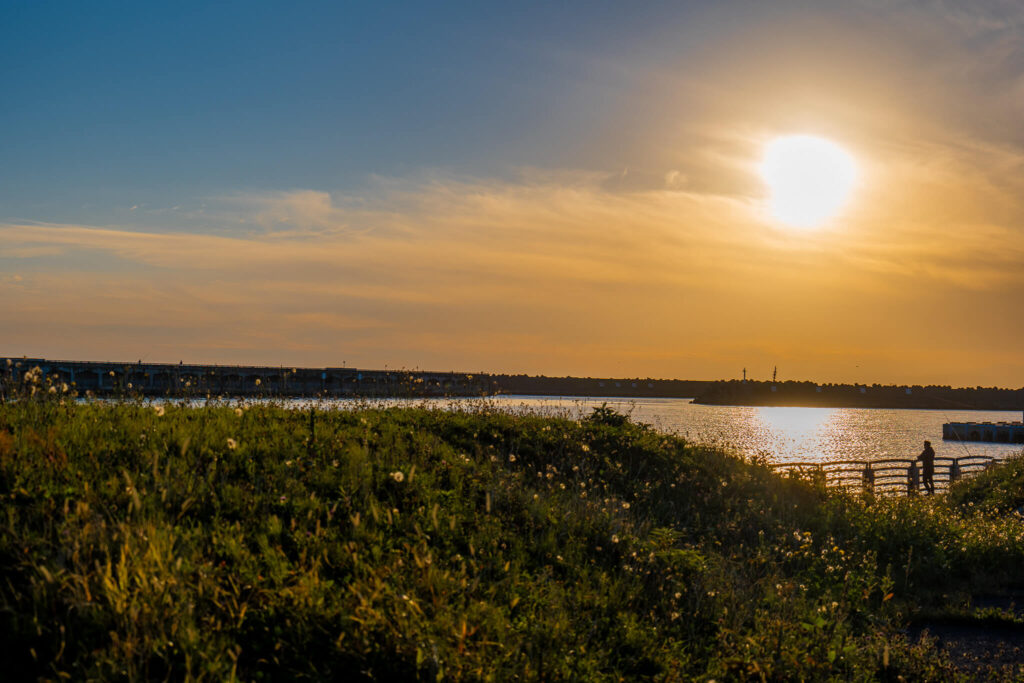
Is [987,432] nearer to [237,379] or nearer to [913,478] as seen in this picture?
[913,478]

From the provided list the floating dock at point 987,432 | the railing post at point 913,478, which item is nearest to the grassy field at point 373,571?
the railing post at point 913,478

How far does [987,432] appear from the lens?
8262cm

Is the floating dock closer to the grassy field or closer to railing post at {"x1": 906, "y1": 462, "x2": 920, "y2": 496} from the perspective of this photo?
railing post at {"x1": 906, "y1": 462, "x2": 920, "y2": 496}

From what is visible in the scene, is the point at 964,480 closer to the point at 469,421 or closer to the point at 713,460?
the point at 713,460

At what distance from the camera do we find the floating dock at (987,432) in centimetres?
7950

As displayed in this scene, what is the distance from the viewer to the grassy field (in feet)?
18.4

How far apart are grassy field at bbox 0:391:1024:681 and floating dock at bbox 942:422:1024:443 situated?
261 ft

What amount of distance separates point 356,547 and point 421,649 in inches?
66.2

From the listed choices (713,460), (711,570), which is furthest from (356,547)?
(713,460)

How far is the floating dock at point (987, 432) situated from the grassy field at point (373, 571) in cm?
7947

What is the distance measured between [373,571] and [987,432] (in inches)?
3679

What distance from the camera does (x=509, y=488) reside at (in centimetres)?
1059

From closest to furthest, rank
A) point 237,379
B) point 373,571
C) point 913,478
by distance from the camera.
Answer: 1. point 373,571
2. point 913,478
3. point 237,379

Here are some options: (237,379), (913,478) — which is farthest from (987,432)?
(237,379)
